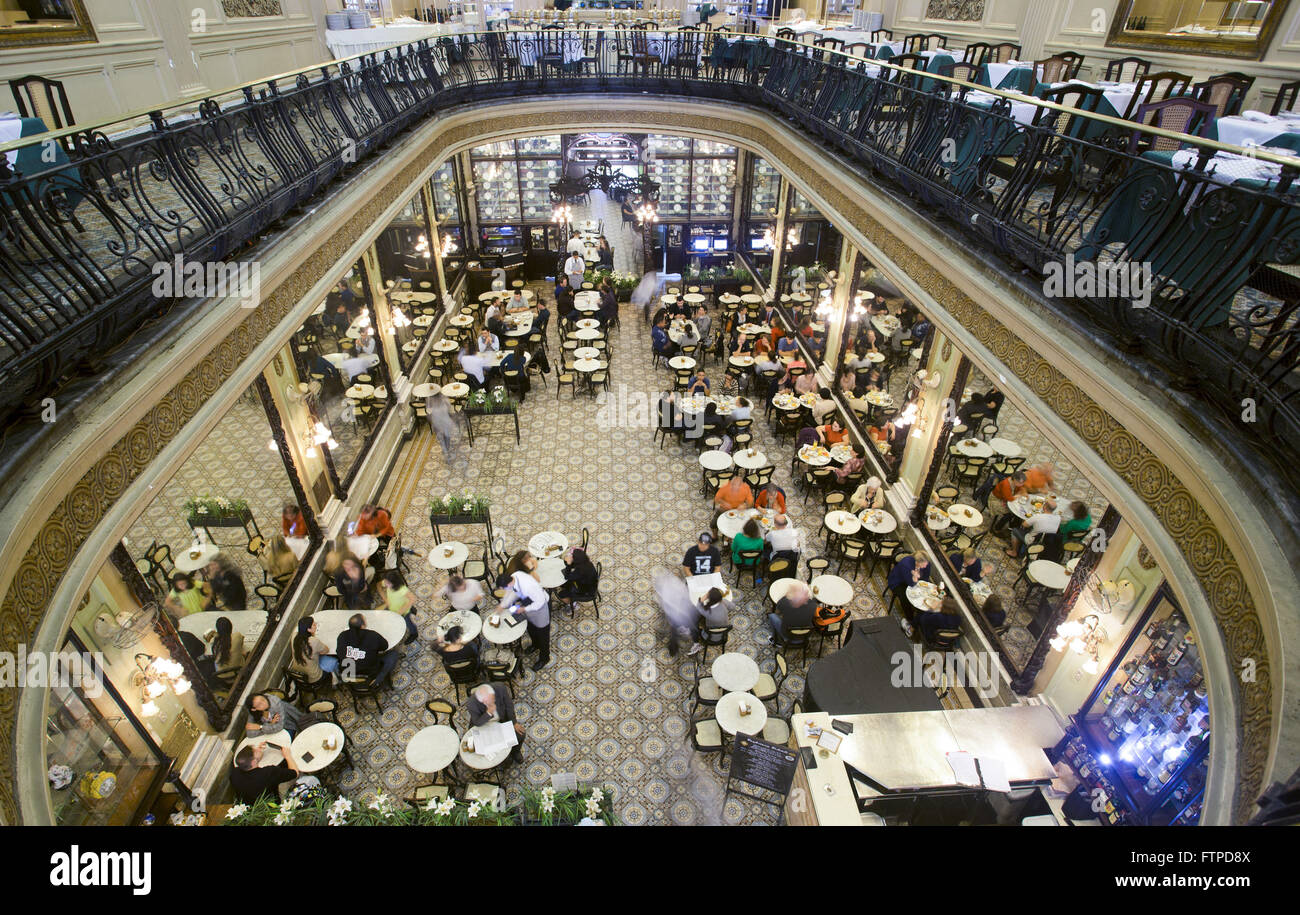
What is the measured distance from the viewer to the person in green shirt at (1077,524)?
25.6ft

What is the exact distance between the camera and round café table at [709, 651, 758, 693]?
6457mm

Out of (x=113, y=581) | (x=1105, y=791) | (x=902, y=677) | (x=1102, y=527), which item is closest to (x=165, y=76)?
(x=113, y=581)

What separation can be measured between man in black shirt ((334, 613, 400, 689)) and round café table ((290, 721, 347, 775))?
0.55 m

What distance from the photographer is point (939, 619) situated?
7004 millimetres

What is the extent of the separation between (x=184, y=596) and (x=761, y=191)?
15597 millimetres

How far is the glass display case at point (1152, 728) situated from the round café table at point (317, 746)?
21.6 ft

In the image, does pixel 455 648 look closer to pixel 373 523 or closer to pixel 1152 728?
pixel 373 523

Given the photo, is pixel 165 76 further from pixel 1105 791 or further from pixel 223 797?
pixel 1105 791

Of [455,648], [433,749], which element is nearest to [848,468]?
[455,648]

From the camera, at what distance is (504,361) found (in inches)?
466

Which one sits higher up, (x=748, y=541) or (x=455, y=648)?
(x=748, y=541)

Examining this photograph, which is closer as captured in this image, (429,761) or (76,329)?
(76,329)

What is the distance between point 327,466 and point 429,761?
4345 millimetres

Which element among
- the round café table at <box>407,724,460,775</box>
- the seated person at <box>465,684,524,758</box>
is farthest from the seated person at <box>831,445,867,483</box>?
the round café table at <box>407,724,460,775</box>
